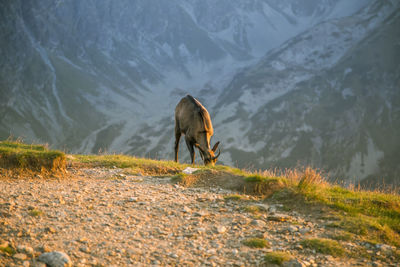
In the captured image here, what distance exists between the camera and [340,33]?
14175cm

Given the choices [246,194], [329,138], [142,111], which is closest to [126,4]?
[142,111]

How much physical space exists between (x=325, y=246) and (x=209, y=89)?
501ft

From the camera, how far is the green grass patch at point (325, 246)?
16.6 feet

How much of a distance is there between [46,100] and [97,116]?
19.6m

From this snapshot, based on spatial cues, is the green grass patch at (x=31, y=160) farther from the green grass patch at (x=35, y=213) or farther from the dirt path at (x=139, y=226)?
the green grass patch at (x=35, y=213)

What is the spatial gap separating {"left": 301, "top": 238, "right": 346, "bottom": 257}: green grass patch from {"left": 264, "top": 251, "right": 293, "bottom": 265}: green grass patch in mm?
649

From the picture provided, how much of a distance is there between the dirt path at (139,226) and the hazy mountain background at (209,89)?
80.8 m

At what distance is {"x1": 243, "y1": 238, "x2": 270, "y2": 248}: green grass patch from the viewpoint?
17.0 ft

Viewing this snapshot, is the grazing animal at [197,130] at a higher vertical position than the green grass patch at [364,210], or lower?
higher

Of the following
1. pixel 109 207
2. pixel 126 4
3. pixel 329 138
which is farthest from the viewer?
pixel 126 4

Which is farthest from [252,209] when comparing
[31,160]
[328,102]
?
[328,102]

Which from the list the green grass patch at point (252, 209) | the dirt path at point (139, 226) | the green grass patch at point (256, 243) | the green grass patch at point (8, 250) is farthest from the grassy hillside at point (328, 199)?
the green grass patch at point (8, 250)

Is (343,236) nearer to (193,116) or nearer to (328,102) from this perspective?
(193,116)

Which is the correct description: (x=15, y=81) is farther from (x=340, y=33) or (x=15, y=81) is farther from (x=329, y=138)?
(x=340, y=33)
